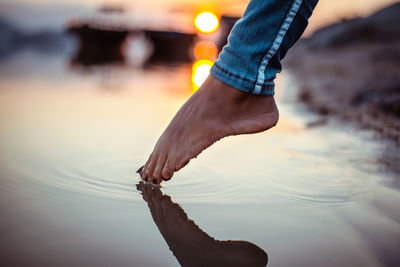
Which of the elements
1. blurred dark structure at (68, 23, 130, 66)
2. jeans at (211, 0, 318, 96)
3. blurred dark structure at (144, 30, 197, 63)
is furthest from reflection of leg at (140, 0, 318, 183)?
blurred dark structure at (144, 30, 197, 63)

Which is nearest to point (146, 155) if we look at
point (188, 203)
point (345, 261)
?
point (188, 203)

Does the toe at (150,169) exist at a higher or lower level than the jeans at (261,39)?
lower

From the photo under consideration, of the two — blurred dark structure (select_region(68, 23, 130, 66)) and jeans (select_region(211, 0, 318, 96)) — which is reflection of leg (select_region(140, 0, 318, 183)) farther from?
blurred dark structure (select_region(68, 23, 130, 66))

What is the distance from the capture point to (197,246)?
730 millimetres

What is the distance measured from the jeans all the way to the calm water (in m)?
0.28

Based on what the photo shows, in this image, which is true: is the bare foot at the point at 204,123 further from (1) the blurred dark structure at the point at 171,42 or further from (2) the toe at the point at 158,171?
(1) the blurred dark structure at the point at 171,42

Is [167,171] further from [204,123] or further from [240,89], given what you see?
[240,89]

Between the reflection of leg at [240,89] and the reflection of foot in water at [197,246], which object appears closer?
the reflection of foot in water at [197,246]

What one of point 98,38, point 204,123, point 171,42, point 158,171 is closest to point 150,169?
point 158,171

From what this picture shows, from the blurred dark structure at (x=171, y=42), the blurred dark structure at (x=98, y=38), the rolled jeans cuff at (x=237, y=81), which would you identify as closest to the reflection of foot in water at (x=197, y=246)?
the rolled jeans cuff at (x=237, y=81)

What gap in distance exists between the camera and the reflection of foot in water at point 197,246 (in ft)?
2.23

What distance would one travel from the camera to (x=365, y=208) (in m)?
0.94

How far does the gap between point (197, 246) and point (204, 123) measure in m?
0.45

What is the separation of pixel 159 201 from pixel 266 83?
1.24 feet
